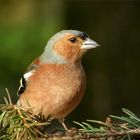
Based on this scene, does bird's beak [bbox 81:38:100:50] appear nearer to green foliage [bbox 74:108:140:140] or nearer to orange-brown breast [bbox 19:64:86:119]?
orange-brown breast [bbox 19:64:86:119]

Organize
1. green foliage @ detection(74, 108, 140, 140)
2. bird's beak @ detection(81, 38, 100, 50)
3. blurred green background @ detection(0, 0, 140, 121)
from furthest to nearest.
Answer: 1. blurred green background @ detection(0, 0, 140, 121)
2. bird's beak @ detection(81, 38, 100, 50)
3. green foliage @ detection(74, 108, 140, 140)

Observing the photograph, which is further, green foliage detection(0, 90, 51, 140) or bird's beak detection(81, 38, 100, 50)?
bird's beak detection(81, 38, 100, 50)

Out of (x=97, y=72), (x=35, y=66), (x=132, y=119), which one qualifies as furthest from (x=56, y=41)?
(x=97, y=72)

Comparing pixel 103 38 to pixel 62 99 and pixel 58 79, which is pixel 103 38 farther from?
pixel 62 99

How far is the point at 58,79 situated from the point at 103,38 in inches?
218

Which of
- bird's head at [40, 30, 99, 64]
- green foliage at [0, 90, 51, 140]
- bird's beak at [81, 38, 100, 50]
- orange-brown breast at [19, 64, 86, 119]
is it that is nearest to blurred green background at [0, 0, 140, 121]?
Result: bird's head at [40, 30, 99, 64]

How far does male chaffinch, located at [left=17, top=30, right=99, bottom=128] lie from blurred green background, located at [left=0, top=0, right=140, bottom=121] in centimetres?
357

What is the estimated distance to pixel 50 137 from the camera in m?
2.62

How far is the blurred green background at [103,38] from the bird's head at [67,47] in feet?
11.5

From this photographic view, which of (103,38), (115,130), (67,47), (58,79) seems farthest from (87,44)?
(103,38)

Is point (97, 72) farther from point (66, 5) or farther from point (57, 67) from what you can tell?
point (57, 67)

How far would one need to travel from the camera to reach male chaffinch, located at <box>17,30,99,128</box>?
4363mm

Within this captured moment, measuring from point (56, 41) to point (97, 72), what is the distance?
4696 mm

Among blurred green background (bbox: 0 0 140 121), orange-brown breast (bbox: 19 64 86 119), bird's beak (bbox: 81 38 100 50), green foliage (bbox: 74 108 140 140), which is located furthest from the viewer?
blurred green background (bbox: 0 0 140 121)
